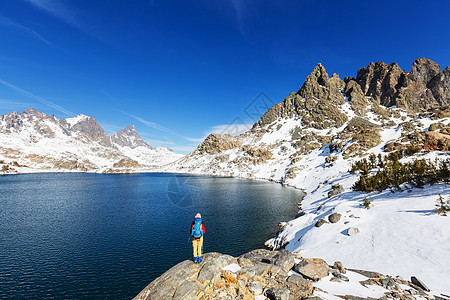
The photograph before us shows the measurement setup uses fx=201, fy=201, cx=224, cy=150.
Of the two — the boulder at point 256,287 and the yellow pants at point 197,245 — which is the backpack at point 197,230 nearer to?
the yellow pants at point 197,245

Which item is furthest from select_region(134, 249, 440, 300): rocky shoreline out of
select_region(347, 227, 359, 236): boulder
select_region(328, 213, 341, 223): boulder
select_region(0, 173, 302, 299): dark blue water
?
select_region(328, 213, 341, 223): boulder

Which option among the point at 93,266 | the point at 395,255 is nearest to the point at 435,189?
the point at 395,255

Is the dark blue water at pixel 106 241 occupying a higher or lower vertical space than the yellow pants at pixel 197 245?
lower

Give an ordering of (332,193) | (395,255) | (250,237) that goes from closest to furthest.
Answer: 1. (395,255)
2. (250,237)
3. (332,193)

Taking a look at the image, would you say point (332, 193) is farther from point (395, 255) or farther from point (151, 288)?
point (151, 288)

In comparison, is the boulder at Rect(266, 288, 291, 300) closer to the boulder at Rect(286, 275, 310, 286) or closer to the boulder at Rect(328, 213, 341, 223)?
the boulder at Rect(286, 275, 310, 286)

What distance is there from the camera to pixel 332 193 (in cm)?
5475

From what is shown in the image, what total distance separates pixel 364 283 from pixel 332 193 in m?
42.9

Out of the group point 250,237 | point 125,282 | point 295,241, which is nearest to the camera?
point 125,282

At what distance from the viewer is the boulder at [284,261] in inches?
688

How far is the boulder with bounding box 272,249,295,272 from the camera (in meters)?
17.5

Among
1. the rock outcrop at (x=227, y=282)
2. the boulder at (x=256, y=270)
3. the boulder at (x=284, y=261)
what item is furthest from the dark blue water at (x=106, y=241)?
the boulder at (x=284, y=261)

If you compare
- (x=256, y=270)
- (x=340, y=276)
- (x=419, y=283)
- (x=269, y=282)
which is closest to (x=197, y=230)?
(x=256, y=270)

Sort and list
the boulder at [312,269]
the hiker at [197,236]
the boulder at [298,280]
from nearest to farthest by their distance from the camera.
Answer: the boulder at [298,280], the boulder at [312,269], the hiker at [197,236]
